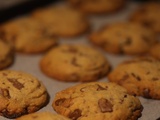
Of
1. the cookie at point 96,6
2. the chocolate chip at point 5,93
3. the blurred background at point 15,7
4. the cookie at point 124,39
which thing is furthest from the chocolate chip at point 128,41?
the chocolate chip at point 5,93

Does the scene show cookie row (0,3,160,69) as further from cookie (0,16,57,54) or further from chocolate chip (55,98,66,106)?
chocolate chip (55,98,66,106)

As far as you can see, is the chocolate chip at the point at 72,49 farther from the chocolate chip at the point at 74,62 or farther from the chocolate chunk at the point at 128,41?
A: the chocolate chunk at the point at 128,41

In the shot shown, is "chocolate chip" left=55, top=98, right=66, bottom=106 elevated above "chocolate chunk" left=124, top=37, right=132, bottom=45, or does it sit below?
above

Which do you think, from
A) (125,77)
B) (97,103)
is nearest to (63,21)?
(125,77)

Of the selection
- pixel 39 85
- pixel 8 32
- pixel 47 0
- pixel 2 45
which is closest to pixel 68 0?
pixel 47 0

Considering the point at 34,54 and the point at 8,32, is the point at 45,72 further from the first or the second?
the point at 8,32

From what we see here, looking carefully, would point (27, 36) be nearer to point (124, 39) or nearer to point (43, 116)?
point (124, 39)

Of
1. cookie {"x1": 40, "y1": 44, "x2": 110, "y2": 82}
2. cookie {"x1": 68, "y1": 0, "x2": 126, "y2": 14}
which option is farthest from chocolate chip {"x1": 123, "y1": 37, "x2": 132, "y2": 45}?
cookie {"x1": 68, "y1": 0, "x2": 126, "y2": 14}

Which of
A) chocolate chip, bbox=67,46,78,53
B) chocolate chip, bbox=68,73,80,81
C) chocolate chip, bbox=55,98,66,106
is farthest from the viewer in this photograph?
chocolate chip, bbox=67,46,78,53
